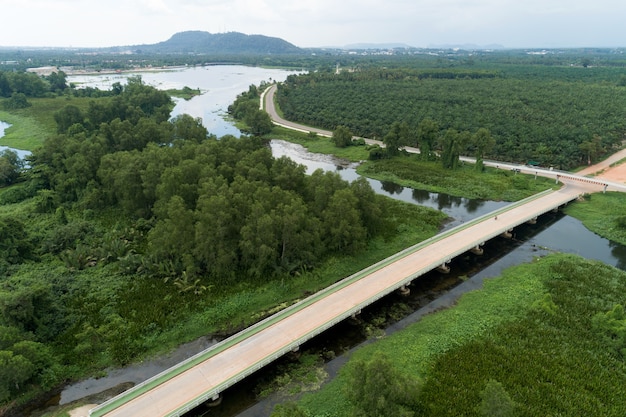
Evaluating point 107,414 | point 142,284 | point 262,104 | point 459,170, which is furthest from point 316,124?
point 107,414

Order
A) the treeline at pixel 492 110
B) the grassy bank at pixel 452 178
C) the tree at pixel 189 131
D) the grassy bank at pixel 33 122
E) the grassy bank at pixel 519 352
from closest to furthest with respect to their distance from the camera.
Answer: the grassy bank at pixel 519 352, the grassy bank at pixel 452 178, the tree at pixel 189 131, the treeline at pixel 492 110, the grassy bank at pixel 33 122

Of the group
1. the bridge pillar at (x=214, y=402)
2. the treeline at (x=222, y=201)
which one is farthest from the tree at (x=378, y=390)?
the treeline at (x=222, y=201)

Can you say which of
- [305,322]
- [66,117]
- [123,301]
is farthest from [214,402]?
[66,117]

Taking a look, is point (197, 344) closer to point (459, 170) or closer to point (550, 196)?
point (550, 196)

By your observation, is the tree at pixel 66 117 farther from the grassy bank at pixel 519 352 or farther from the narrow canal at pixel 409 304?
the grassy bank at pixel 519 352

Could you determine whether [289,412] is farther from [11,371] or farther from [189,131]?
[189,131]
